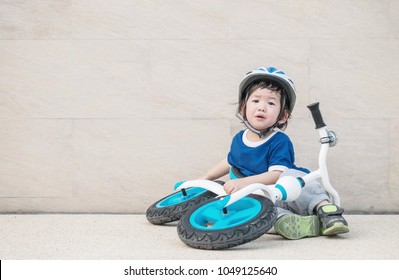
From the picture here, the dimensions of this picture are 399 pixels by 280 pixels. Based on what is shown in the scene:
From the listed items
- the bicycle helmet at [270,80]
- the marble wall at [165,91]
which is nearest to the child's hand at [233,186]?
the bicycle helmet at [270,80]

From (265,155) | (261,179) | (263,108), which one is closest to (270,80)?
(263,108)

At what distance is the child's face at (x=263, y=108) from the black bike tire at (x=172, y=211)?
37 centimetres

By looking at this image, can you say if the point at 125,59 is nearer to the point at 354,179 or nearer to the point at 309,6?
the point at 309,6

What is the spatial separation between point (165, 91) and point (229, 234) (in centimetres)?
108

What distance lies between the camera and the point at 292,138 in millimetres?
3100

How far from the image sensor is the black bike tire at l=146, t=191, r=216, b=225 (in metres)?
2.78

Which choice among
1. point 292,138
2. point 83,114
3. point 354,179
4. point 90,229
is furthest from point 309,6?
point 90,229

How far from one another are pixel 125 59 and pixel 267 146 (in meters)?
0.87

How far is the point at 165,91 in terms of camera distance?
123 inches

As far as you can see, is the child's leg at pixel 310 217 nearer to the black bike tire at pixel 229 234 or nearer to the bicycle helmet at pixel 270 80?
the black bike tire at pixel 229 234

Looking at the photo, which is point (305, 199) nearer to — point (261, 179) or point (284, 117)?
point (261, 179)

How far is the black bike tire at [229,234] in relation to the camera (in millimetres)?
2230

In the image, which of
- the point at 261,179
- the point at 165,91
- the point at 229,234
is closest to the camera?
the point at 229,234
